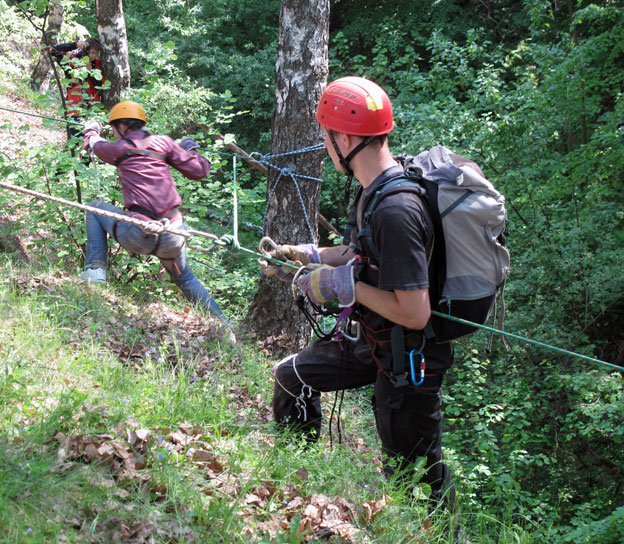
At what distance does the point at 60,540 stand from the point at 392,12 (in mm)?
13378

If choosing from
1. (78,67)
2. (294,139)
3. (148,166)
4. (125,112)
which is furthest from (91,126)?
(294,139)

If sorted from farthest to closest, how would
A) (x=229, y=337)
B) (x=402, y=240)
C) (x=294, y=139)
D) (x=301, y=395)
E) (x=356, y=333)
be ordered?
→ 1. (x=229, y=337)
2. (x=294, y=139)
3. (x=301, y=395)
4. (x=356, y=333)
5. (x=402, y=240)

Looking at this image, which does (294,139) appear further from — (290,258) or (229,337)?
(229,337)

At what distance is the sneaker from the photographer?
18.6 ft

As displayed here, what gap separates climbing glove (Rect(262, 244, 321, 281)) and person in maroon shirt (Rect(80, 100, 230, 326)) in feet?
7.06

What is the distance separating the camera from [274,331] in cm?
527

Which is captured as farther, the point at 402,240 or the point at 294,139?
the point at 294,139

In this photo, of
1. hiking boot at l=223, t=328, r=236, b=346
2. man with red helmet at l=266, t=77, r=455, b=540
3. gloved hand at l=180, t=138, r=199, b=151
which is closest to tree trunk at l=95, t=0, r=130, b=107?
gloved hand at l=180, t=138, r=199, b=151

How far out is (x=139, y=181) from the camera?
5535mm

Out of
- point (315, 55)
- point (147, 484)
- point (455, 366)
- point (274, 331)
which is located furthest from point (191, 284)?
point (147, 484)

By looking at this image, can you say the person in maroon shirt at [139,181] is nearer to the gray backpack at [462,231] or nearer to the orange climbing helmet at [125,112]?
the orange climbing helmet at [125,112]

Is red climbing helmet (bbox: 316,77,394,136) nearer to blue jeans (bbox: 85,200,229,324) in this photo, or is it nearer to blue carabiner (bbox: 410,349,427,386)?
blue carabiner (bbox: 410,349,427,386)

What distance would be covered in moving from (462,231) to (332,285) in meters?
0.71

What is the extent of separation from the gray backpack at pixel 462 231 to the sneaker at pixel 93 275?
3685 millimetres
